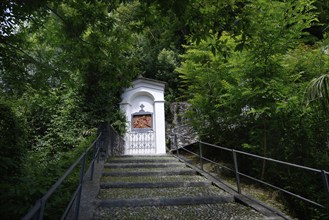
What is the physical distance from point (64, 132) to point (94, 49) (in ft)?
18.3

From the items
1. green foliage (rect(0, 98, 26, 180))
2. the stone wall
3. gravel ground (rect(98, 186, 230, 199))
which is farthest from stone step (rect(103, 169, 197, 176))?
the stone wall

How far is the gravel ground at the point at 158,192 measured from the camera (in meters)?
3.61

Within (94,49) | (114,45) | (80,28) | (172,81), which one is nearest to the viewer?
(80,28)

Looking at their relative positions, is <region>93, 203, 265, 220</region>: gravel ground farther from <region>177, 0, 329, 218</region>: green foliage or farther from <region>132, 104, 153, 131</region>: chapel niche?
<region>132, 104, 153, 131</region>: chapel niche

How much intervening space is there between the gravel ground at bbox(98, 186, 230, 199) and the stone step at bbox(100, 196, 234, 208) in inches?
7.1

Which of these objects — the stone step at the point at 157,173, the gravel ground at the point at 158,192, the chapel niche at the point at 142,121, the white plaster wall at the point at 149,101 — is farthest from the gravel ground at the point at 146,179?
the chapel niche at the point at 142,121

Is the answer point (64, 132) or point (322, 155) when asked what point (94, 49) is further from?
point (64, 132)

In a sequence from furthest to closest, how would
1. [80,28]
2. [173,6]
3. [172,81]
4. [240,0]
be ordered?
1. [172,81]
2. [80,28]
3. [240,0]
4. [173,6]

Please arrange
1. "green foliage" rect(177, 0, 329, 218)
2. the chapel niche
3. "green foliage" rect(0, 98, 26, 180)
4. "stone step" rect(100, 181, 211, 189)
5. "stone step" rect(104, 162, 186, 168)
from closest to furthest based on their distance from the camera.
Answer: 1. "stone step" rect(100, 181, 211, 189)
2. "green foliage" rect(177, 0, 329, 218)
3. "green foliage" rect(0, 98, 26, 180)
4. "stone step" rect(104, 162, 186, 168)
5. the chapel niche

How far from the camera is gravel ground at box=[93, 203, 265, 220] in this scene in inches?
113

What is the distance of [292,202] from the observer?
171 inches

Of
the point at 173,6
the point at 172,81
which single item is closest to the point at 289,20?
the point at 173,6

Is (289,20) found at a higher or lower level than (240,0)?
higher

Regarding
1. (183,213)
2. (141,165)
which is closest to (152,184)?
(183,213)
